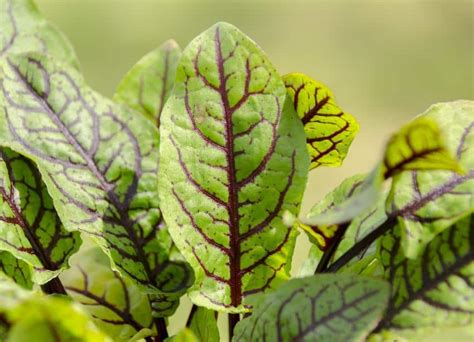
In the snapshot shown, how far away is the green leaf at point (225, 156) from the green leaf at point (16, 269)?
109mm

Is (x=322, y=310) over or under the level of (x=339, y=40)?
over

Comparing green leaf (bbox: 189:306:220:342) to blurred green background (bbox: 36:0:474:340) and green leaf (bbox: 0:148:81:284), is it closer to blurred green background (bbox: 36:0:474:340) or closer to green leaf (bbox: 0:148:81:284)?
green leaf (bbox: 0:148:81:284)

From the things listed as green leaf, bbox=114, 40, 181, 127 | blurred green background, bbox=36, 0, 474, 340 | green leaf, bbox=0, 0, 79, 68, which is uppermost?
green leaf, bbox=0, 0, 79, 68

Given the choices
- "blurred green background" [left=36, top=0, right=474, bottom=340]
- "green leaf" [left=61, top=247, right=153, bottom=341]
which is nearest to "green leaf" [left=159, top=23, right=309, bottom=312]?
"green leaf" [left=61, top=247, right=153, bottom=341]

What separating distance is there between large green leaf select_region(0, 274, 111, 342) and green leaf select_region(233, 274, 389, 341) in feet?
0.31

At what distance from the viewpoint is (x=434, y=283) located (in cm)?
38

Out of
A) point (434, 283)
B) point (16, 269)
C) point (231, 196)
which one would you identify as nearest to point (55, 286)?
point (16, 269)

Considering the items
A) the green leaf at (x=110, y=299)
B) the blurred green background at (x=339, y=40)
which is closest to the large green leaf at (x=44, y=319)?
the green leaf at (x=110, y=299)

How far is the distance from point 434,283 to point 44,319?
20 centimetres

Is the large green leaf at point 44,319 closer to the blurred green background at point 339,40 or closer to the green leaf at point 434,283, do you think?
the green leaf at point 434,283

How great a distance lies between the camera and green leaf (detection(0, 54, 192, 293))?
438mm

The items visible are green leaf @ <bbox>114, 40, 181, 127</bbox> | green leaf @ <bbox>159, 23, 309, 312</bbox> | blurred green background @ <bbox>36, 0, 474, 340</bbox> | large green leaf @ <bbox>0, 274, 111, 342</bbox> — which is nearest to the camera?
large green leaf @ <bbox>0, 274, 111, 342</bbox>

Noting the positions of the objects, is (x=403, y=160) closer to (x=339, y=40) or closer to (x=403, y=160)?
(x=403, y=160)

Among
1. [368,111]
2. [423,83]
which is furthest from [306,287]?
[423,83]
